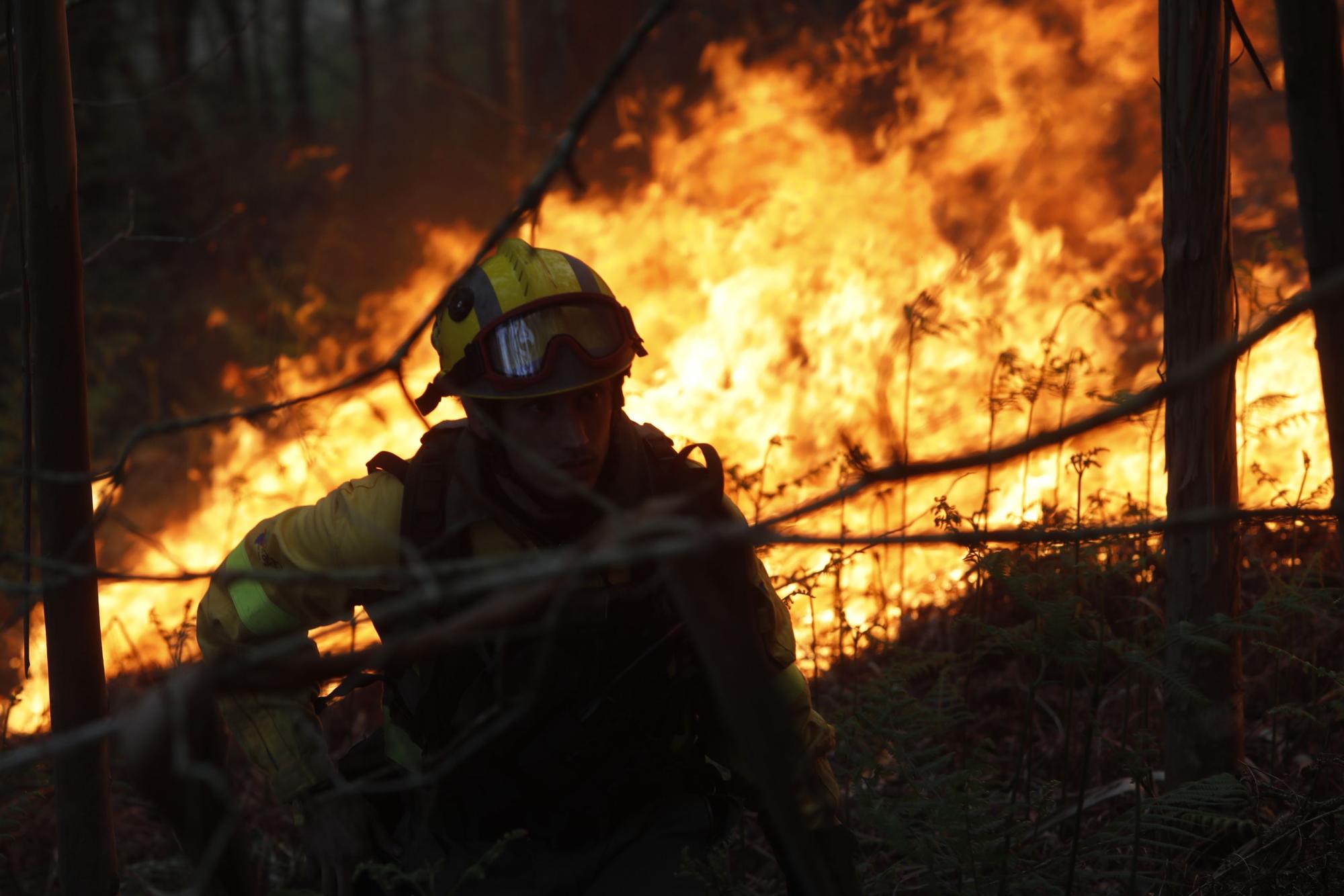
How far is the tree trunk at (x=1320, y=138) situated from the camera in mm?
1979

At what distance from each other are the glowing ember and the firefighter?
90.6 inches

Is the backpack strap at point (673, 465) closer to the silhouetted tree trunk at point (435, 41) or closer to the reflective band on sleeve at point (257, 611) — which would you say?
the reflective band on sleeve at point (257, 611)

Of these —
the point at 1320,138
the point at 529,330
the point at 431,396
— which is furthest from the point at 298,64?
the point at 1320,138

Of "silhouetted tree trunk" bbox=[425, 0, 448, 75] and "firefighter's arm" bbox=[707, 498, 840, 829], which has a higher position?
"silhouetted tree trunk" bbox=[425, 0, 448, 75]

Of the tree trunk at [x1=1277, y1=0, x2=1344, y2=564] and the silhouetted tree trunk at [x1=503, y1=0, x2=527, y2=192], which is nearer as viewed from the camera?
the tree trunk at [x1=1277, y1=0, x2=1344, y2=564]

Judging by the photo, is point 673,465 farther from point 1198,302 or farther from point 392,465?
point 1198,302

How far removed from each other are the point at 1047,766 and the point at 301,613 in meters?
2.63

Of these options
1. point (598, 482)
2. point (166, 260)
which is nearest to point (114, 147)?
point (166, 260)

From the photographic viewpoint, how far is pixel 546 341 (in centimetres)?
298

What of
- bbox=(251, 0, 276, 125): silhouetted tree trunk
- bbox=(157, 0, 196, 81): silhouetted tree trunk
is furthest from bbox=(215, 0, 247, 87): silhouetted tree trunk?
bbox=(157, 0, 196, 81): silhouetted tree trunk

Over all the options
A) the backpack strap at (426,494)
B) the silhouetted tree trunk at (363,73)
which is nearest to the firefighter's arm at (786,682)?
the backpack strap at (426,494)

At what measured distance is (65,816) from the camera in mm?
2596

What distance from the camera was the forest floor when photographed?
2582 mm

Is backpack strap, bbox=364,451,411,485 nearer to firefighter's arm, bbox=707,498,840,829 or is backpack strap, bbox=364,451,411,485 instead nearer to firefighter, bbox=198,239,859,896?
firefighter, bbox=198,239,859,896
